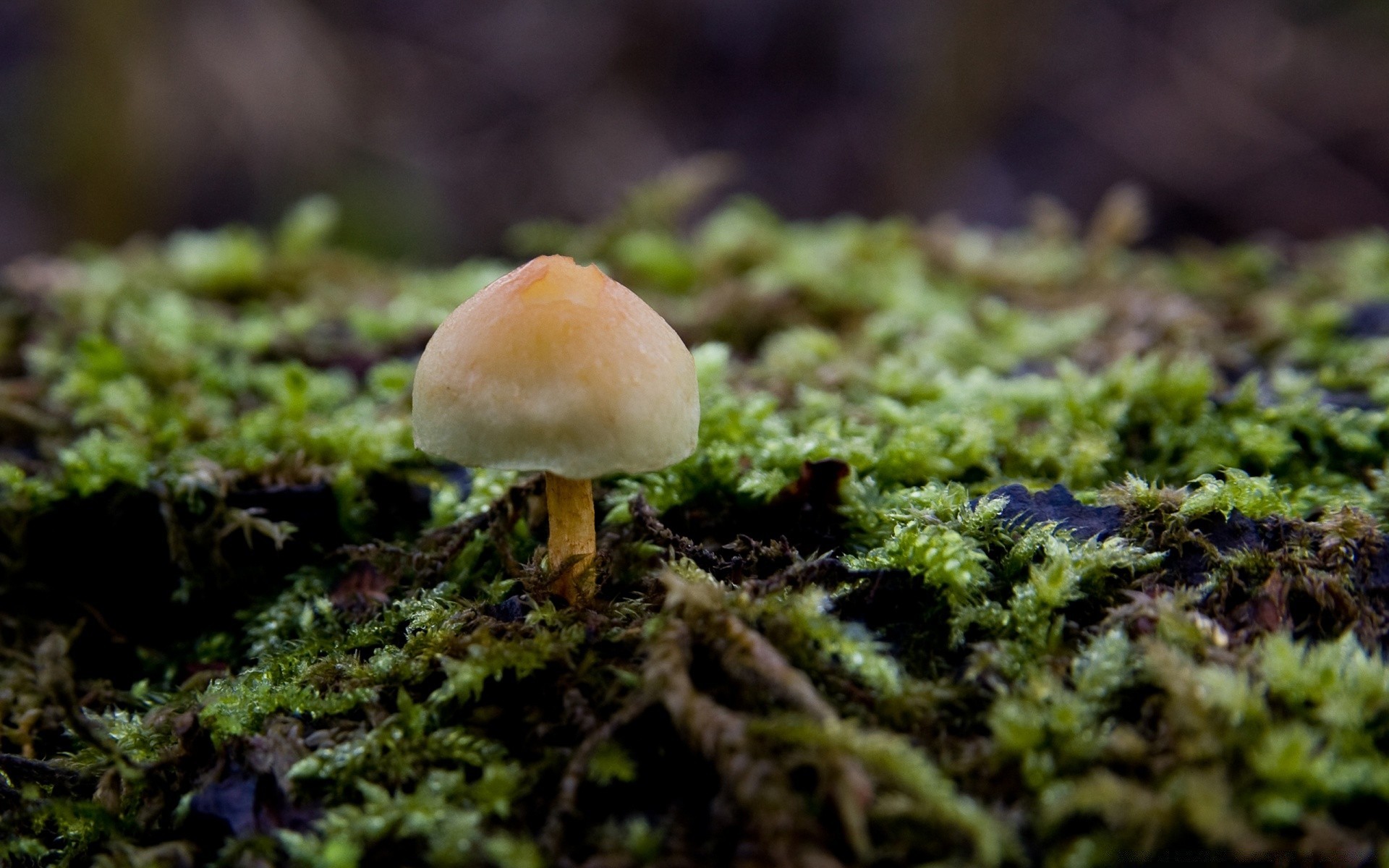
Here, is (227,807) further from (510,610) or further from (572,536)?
(572,536)

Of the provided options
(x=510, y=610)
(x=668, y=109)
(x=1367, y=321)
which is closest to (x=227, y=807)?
(x=510, y=610)

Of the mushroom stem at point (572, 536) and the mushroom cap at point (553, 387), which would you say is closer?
the mushroom cap at point (553, 387)

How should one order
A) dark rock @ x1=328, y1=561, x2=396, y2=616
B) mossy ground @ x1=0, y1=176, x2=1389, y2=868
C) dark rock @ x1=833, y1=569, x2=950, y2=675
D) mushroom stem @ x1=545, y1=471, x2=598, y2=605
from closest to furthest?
mossy ground @ x1=0, y1=176, x2=1389, y2=868, dark rock @ x1=833, y1=569, x2=950, y2=675, mushroom stem @ x1=545, y1=471, x2=598, y2=605, dark rock @ x1=328, y1=561, x2=396, y2=616

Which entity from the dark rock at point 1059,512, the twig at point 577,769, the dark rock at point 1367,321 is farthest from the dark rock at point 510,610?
the dark rock at point 1367,321

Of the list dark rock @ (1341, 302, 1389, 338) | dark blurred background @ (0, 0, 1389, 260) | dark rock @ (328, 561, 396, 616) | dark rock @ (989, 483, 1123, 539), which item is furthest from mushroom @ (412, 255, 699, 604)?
dark blurred background @ (0, 0, 1389, 260)

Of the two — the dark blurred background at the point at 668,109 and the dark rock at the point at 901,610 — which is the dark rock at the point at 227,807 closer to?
the dark rock at the point at 901,610

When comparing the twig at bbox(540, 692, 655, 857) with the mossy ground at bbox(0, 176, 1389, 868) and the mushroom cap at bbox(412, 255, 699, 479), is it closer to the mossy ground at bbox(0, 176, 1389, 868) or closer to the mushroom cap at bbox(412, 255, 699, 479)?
the mossy ground at bbox(0, 176, 1389, 868)

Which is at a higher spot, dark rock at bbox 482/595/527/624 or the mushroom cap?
the mushroom cap
